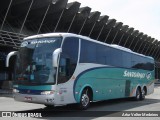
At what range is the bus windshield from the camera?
1123cm

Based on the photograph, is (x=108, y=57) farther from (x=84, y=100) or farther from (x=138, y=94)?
(x=138, y=94)

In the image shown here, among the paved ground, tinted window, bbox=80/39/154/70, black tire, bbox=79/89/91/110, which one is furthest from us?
tinted window, bbox=80/39/154/70

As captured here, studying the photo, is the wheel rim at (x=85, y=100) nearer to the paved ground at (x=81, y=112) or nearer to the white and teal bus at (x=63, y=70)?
the white and teal bus at (x=63, y=70)

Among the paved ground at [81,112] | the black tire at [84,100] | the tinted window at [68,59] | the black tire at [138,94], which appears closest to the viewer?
the paved ground at [81,112]

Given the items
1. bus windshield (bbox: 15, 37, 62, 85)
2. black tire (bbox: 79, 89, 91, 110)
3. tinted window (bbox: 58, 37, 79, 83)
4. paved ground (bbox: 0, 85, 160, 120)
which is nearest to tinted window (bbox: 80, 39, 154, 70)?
tinted window (bbox: 58, 37, 79, 83)

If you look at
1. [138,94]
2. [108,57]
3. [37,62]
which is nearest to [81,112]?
[37,62]

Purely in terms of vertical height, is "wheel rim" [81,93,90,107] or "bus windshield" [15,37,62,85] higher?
"bus windshield" [15,37,62,85]

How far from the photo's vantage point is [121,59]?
17.7 metres

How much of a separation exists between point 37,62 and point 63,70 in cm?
106

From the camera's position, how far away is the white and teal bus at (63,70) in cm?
1122

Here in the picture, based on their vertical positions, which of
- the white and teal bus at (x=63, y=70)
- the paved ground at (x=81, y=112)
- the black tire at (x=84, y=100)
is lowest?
the paved ground at (x=81, y=112)

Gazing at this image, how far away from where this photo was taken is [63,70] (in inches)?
461

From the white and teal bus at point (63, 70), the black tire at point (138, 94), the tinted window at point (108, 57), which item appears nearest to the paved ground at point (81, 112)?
the white and teal bus at point (63, 70)

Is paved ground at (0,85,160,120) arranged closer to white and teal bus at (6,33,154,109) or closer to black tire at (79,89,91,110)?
black tire at (79,89,91,110)
